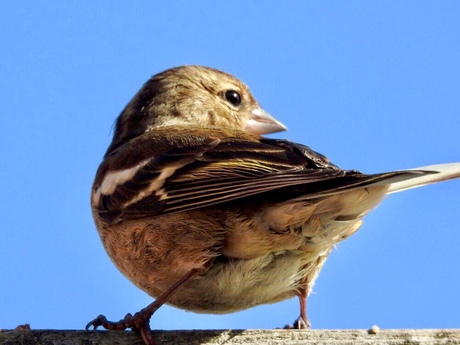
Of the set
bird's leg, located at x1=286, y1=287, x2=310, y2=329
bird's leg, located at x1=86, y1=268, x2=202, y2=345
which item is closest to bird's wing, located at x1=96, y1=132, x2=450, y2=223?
bird's leg, located at x1=86, y1=268, x2=202, y2=345

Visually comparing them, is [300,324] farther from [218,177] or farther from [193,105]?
[193,105]

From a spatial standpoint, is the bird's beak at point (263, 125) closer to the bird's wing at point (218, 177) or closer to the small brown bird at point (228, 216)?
the small brown bird at point (228, 216)

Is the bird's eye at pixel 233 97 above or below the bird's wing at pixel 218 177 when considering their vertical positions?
above

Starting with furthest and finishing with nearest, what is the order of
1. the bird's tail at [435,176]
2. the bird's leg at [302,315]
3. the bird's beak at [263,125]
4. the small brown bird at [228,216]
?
the bird's beak at [263,125] < the bird's leg at [302,315] < the small brown bird at [228,216] < the bird's tail at [435,176]

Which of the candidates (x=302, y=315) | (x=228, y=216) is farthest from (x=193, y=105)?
(x=228, y=216)

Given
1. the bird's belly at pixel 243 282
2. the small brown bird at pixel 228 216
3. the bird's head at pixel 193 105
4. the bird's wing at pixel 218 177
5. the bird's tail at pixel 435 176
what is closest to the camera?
the bird's tail at pixel 435 176

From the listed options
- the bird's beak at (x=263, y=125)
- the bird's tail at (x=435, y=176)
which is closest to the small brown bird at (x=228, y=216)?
the bird's tail at (x=435, y=176)

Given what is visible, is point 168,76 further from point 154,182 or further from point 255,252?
point 255,252
